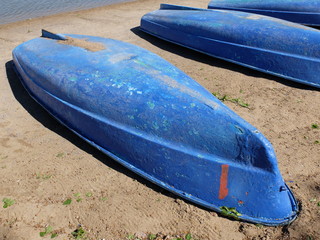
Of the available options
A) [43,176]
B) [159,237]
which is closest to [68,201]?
[43,176]

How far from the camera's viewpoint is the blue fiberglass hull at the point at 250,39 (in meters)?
5.08

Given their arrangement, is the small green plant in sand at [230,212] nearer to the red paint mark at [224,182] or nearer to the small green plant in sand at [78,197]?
the red paint mark at [224,182]

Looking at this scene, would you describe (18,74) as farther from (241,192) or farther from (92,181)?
(241,192)

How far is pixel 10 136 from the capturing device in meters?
4.12

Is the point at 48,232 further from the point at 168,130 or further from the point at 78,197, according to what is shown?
the point at 168,130

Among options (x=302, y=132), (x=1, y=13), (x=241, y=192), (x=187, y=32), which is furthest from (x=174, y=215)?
(x=1, y=13)

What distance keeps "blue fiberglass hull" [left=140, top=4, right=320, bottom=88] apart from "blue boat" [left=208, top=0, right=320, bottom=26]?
1.20 metres

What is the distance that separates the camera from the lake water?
30.8 feet

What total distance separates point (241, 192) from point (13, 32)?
6.80 meters

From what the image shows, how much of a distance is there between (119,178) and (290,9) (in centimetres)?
555

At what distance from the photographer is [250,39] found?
5504mm

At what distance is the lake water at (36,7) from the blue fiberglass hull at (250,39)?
14.0ft

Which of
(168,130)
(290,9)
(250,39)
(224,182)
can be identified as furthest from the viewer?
(290,9)

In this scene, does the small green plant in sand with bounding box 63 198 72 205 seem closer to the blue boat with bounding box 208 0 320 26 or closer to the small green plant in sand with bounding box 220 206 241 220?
the small green plant in sand with bounding box 220 206 241 220
